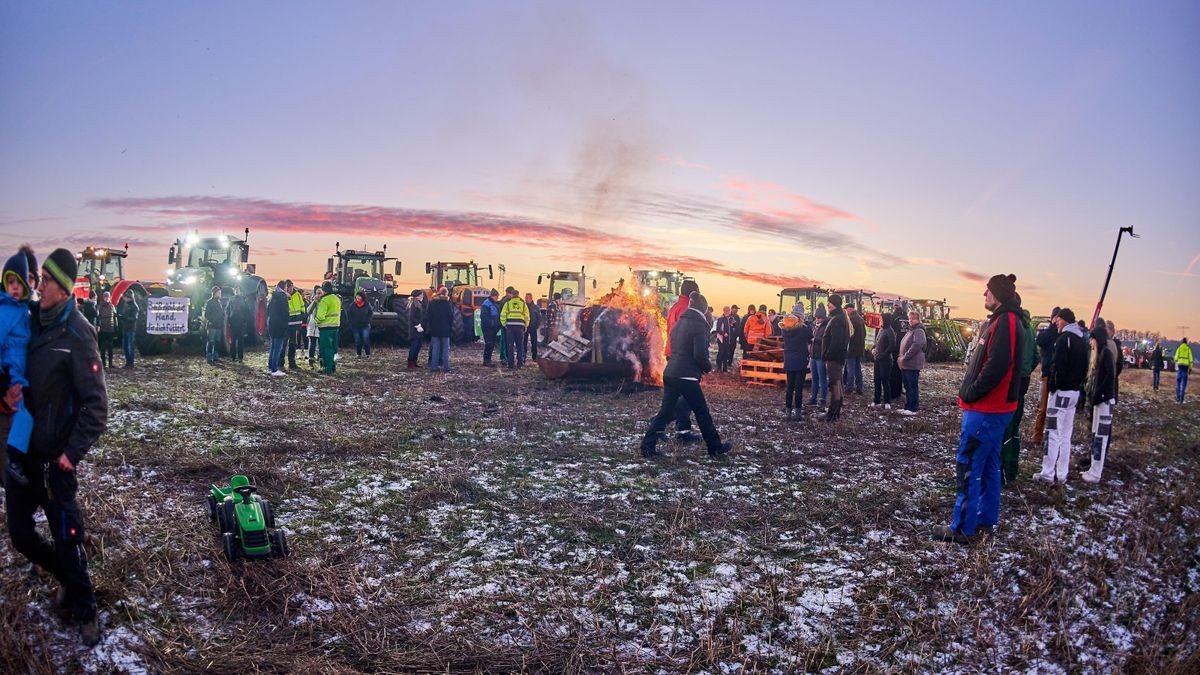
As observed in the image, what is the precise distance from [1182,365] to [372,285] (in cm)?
2323

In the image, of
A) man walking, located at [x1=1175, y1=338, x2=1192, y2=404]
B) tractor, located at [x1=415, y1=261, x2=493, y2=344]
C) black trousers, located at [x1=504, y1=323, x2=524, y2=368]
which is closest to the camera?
black trousers, located at [x1=504, y1=323, x2=524, y2=368]

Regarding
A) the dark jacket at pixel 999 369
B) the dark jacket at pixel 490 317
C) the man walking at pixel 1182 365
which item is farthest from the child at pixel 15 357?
the man walking at pixel 1182 365

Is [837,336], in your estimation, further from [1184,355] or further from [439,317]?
[1184,355]

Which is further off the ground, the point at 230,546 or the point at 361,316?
the point at 361,316

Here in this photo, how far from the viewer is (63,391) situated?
11.6 ft

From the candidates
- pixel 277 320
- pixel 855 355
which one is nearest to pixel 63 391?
pixel 277 320

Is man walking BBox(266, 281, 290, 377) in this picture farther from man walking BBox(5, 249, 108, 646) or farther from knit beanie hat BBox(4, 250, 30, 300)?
man walking BBox(5, 249, 108, 646)

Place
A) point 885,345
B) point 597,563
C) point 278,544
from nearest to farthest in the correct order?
point 278,544
point 597,563
point 885,345

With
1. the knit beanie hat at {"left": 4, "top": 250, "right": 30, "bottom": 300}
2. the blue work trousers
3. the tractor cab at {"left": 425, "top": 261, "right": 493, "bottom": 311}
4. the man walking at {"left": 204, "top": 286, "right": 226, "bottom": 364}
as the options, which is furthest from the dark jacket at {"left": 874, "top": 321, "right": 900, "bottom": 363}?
the tractor cab at {"left": 425, "top": 261, "right": 493, "bottom": 311}

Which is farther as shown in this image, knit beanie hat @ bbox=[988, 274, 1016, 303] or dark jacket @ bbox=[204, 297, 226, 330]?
dark jacket @ bbox=[204, 297, 226, 330]

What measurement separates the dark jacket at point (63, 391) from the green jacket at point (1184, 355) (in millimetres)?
23689

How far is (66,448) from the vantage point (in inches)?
138

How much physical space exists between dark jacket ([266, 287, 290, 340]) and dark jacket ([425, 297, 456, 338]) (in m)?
2.87

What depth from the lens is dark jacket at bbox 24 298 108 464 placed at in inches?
137
